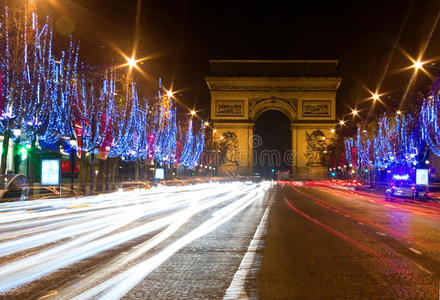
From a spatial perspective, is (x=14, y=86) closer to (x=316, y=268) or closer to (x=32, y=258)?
(x=32, y=258)

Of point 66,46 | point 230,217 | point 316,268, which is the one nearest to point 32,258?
point 316,268

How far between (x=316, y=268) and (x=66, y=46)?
87.4 ft

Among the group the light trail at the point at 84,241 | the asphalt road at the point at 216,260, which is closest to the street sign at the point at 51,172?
the light trail at the point at 84,241

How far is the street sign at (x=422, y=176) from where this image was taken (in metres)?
33.9

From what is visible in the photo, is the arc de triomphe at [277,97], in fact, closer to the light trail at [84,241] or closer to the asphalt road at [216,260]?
the light trail at [84,241]

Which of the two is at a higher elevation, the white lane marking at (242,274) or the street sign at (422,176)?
the street sign at (422,176)

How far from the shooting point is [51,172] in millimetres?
25844

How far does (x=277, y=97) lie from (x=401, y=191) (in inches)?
2155

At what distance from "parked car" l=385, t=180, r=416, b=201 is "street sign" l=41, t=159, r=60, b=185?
18919 millimetres

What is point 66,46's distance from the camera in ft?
102

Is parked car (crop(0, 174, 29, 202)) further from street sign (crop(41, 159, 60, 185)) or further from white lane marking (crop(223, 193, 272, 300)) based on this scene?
white lane marking (crop(223, 193, 272, 300))

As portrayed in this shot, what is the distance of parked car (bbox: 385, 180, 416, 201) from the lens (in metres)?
31.9

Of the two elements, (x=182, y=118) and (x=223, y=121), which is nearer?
(x=182, y=118)

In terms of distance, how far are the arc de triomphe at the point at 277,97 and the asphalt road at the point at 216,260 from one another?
69.8m
